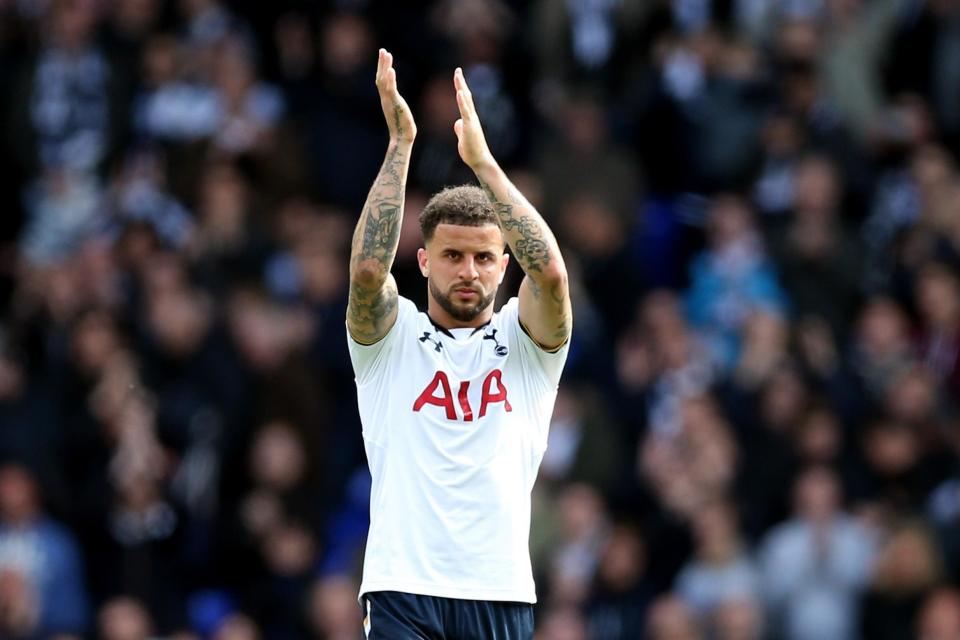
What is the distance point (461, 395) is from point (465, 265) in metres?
0.54

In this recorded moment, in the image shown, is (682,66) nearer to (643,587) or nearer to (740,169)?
(740,169)

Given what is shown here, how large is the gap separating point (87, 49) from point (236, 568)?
19.3ft

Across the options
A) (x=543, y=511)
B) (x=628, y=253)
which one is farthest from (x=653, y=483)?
(x=628, y=253)

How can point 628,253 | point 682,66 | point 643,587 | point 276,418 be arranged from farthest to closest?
point 682,66 → point 628,253 → point 276,418 → point 643,587

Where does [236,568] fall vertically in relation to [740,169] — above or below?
below

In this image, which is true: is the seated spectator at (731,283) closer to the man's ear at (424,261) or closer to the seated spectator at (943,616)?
the seated spectator at (943,616)

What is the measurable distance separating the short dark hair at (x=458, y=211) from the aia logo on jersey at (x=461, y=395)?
24.6 inches

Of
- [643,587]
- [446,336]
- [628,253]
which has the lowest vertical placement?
[643,587]

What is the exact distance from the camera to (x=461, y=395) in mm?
8414

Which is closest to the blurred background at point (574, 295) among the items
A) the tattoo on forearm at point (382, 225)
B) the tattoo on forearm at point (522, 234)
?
the tattoo on forearm at point (522, 234)

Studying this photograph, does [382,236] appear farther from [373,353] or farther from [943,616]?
[943,616]

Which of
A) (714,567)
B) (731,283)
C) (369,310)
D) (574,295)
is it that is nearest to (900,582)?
(714,567)

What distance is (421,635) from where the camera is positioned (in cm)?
814

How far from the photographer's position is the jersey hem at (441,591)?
8180 mm
